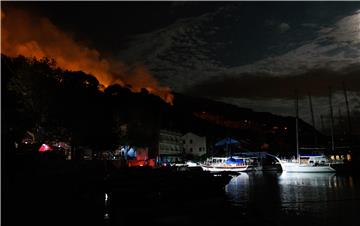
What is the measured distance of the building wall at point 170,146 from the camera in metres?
128

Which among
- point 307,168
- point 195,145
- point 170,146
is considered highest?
point 195,145

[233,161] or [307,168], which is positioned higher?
[233,161]

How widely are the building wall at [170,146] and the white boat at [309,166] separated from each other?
41831 mm

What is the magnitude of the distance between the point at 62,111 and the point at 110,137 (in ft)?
65.1

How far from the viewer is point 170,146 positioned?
13500 centimetres

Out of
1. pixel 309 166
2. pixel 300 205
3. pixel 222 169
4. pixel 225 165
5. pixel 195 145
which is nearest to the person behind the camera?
pixel 300 205

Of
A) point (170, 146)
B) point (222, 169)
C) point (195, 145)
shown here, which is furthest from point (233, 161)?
point (195, 145)

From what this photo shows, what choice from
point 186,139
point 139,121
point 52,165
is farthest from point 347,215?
point 186,139

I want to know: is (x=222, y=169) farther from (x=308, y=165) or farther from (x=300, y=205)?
(x=300, y=205)

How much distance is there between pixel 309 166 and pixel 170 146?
53.2 m

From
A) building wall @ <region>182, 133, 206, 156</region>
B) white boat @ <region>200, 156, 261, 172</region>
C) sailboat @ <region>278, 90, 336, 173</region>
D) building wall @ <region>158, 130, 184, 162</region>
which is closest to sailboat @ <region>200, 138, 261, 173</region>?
white boat @ <region>200, 156, 261, 172</region>

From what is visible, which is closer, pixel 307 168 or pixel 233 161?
pixel 307 168

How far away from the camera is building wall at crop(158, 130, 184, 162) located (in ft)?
421

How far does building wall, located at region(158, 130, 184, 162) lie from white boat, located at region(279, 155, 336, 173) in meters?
41.8
